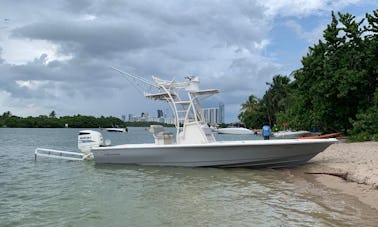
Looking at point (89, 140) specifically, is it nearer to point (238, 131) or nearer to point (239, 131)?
point (239, 131)

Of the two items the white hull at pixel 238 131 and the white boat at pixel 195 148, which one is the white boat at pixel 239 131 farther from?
the white boat at pixel 195 148

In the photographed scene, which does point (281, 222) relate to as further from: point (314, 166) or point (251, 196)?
point (314, 166)

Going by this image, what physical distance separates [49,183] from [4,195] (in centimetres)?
205

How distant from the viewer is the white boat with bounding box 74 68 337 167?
13.0 meters

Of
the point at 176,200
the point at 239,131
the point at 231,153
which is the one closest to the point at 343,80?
the point at 231,153

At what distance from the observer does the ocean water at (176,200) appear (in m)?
7.37

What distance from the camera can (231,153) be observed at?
13445 millimetres

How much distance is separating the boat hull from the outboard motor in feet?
6.22

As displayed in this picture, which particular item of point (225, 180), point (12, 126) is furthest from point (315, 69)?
point (12, 126)

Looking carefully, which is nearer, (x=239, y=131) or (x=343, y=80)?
(x=343, y=80)

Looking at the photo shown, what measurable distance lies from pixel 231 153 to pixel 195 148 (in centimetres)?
135

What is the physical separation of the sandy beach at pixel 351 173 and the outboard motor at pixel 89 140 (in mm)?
9028

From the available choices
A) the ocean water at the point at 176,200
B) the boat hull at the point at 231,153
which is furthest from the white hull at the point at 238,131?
the ocean water at the point at 176,200

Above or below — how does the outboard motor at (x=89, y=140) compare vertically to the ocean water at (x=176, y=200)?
above
